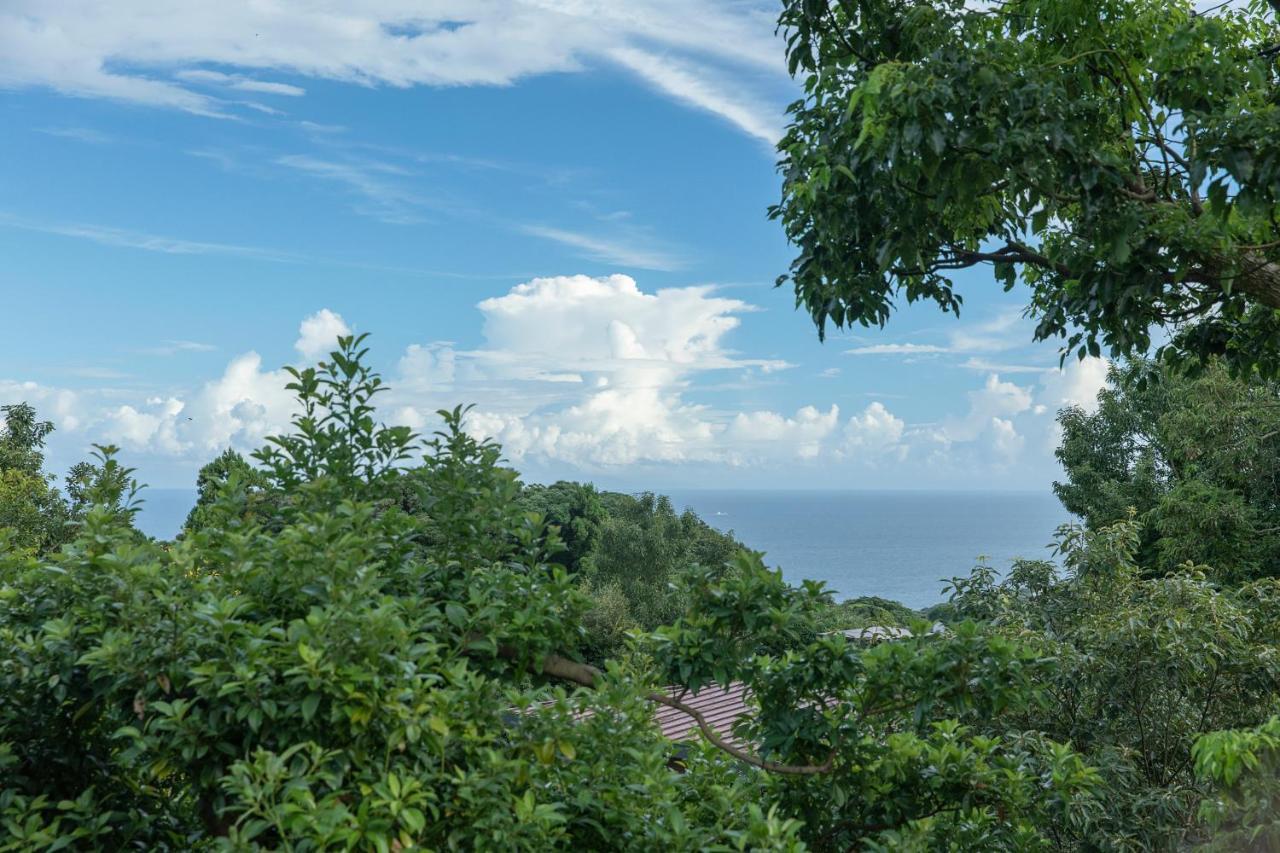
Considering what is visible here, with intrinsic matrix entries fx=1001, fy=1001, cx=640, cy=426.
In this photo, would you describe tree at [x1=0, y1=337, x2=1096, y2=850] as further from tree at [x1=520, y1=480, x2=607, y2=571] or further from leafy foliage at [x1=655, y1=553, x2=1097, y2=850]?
tree at [x1=520, y1=480, x2=607, y2=571]

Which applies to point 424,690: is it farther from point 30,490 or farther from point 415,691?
point 30,490

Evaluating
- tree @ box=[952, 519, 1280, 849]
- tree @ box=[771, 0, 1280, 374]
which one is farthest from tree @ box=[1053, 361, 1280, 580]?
tree @ box=[771, 0, 1280, 374]

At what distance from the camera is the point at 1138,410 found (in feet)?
66.1

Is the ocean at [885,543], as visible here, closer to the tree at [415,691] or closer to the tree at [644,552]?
the tree at [644,552]

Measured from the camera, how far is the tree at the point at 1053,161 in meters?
4.11

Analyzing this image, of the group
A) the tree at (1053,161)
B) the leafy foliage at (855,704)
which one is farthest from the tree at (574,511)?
the leafy foliage at (855,704)

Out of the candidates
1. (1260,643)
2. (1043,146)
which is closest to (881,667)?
(1043,146)

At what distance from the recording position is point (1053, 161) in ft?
13.9

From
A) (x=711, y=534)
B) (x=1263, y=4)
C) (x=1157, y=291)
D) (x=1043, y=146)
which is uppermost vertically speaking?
(x=1263, y=4)

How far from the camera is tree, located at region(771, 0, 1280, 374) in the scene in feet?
13.5

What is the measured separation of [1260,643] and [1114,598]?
99 centimetres

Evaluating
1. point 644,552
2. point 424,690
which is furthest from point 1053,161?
point 644,552

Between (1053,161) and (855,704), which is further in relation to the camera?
(1053,161)

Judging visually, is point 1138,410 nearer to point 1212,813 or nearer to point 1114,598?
point 1114,598
